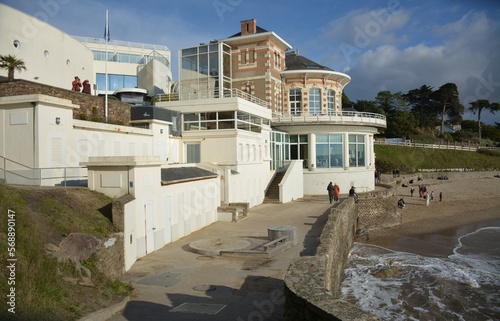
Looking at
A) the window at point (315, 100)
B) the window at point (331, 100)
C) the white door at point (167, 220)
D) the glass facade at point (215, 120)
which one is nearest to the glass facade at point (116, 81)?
the window at point (315, 100)

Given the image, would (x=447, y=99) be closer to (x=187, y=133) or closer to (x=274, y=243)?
(x=187, y=133)

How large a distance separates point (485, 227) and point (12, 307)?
34.1 metres

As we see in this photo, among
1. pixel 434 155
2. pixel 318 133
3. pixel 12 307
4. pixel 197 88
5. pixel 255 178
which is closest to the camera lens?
pixel 12 307

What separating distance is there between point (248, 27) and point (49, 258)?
31993mm

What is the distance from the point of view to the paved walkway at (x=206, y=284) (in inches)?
339

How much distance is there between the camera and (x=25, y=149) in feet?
47.2

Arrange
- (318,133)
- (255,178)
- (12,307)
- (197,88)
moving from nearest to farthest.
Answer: (12,307) < (255,178) < (197,88) < (318,133)

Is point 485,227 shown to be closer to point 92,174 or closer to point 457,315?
point 457,315

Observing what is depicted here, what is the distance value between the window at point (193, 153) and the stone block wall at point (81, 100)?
4840 millimetres

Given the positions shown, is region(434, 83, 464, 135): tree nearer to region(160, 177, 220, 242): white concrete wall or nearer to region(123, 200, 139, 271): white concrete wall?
region(160, 177, 220, 242): white concrete wall

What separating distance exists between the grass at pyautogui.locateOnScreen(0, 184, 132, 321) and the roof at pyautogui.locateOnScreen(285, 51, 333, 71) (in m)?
30.6

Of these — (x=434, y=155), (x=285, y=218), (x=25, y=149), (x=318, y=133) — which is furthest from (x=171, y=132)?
(x=434, y=155)

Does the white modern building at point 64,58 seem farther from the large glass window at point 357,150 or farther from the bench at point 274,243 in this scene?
the large glass window at point 357,150

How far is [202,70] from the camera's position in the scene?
3038 cm
